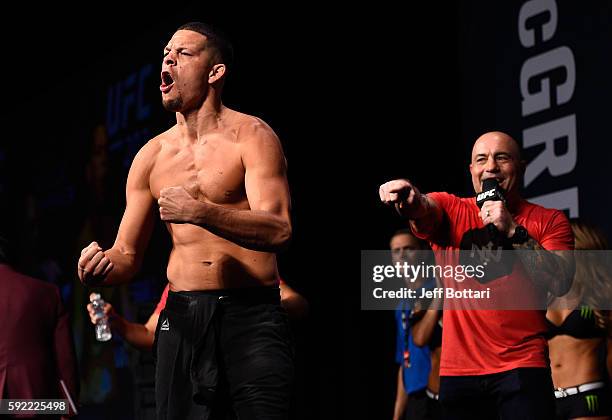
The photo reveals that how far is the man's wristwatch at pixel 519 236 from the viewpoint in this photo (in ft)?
10.9

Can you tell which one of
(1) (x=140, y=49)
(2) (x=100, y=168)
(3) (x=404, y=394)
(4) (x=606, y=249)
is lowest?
(3) (x=404, y=394)

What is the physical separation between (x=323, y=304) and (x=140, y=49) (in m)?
2.28

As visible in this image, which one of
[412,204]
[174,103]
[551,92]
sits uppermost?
[551,92]

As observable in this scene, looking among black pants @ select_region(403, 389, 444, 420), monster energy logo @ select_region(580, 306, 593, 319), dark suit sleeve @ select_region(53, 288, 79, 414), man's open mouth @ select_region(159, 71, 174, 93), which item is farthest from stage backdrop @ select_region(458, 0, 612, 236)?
man's open mouth @ select_region(159, 71, 174, 93)

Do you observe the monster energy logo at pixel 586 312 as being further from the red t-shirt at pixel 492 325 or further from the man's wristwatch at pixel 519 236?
the man's wristwatch at pixel 519 236

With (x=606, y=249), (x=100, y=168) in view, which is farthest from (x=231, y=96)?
(x=606, y=249)

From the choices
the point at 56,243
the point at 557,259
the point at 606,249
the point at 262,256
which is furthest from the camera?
the point at 56,243

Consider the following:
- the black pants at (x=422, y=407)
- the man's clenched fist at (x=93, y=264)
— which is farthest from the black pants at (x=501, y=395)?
the black pants at (x=422, y=407)

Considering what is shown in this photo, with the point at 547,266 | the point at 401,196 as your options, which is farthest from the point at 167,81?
the point at 547,266

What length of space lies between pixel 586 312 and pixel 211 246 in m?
2.40

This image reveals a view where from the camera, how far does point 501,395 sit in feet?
11.4

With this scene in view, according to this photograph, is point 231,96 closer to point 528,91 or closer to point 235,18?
point 235,18

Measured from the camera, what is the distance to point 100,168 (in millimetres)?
7438

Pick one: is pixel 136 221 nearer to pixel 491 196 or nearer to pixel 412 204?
pixel 412 204
